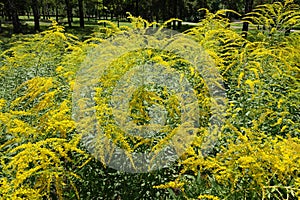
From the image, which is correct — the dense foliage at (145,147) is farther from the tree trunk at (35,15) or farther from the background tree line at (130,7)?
the background tree line at (130,7)

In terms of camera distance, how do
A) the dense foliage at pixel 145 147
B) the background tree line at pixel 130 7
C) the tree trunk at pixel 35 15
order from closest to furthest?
the dense foliage at pixel 145 147
the tree trunk at pixel 35 15
the background tree line at pixel 130 7

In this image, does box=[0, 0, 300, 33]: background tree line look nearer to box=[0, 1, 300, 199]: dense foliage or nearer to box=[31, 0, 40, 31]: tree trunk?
box=[31, 0, 40, 31]: tree trunk

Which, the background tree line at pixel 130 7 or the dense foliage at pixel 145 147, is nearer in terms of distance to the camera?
the dense foliage at pixel 145 147

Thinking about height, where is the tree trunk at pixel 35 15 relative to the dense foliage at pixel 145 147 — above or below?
above

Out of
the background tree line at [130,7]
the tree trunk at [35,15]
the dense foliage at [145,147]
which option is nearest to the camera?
the dense foliage at [145,147]

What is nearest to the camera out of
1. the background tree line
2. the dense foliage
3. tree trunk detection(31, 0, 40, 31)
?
the dense foliage

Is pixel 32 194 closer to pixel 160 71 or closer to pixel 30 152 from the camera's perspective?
pixel 30 152

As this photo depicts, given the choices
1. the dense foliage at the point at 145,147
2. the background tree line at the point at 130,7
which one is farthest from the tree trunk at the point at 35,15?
the dense foliage at the point at 145,147

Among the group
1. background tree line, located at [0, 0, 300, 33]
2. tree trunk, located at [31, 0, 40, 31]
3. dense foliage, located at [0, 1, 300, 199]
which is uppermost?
background tree line, located at [0, 0, 300, 33]

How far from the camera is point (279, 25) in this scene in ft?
14.4

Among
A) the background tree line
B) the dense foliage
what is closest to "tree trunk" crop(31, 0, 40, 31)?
the background tree line

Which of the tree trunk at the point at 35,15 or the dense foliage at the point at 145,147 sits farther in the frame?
the tree trunk at the point at 35,15

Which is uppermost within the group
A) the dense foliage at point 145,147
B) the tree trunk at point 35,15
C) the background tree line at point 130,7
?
the background tree line at point 130,7

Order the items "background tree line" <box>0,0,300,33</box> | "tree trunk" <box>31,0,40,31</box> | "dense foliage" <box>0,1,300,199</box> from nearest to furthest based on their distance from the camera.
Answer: "dense foliage" <box>0,1,300,199</box>, "tree trunk" <box>31,0,40,31</box>, "background tree line" <box>0,0,300,33</box>
